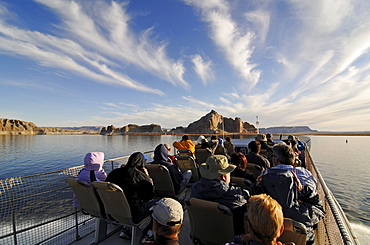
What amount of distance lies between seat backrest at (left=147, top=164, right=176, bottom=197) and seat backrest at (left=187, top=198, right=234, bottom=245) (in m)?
1.26

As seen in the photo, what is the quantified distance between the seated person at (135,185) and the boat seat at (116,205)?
0.10m

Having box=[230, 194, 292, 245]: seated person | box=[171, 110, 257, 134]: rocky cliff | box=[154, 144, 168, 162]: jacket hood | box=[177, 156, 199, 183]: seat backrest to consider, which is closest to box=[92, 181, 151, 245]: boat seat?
box=[154, 144, 168, 162]: jacket hood

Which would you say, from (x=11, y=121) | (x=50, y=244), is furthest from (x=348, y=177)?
(x=11, y=121)

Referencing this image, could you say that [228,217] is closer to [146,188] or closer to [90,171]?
[146,188]

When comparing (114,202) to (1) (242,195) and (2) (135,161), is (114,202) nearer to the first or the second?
(2) (135,161)

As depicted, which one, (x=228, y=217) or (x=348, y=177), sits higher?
(x=228, y=217)

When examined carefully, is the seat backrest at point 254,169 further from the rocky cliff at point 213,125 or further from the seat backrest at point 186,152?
the rocky cliff at point 213,125

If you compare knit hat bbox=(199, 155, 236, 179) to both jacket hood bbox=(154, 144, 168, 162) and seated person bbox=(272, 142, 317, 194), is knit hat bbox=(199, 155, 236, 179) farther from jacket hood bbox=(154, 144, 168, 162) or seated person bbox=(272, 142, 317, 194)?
jacket hood bbox=(154, 144, 168, 162)

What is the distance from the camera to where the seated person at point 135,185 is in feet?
8.61

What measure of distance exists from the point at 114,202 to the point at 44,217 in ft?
17.4

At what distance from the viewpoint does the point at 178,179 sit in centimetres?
376

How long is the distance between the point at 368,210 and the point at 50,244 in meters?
10.8

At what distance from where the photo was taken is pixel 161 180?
3557mm

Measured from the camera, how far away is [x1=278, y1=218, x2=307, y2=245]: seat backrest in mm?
1541
